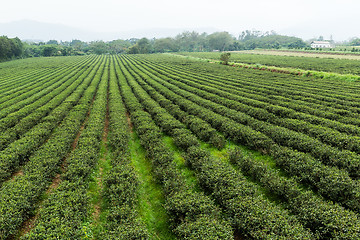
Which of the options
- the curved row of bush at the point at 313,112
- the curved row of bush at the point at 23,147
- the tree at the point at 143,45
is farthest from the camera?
the tree at the point at 143,45

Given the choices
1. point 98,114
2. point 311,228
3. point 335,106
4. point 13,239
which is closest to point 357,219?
point 311,228

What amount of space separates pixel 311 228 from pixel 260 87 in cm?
2712

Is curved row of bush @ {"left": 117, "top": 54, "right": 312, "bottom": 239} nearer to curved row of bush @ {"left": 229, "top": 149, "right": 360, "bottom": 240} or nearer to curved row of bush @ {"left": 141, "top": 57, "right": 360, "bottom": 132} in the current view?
curved row of bush @ {"left": 229, "top": 149, "right": 360, "bottom": 240}

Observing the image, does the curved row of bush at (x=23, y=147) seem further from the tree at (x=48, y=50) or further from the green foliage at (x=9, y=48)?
the tree at (x=48, y=50)

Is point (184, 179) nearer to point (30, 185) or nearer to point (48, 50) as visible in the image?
point (30, 185)

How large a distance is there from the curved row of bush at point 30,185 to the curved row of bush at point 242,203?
7.01 metres

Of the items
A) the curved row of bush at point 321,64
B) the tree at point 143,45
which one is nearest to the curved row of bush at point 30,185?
the curved row of bush at point 321,64

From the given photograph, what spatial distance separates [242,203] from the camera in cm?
826

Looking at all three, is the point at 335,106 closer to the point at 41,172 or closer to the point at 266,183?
the point at 266,183

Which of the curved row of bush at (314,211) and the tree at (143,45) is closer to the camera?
the curved row of bush at (314,211)

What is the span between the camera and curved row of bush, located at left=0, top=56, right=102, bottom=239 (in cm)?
769

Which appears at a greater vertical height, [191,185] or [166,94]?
[166,94]

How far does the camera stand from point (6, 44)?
8725cm

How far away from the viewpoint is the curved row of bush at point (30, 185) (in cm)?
769
